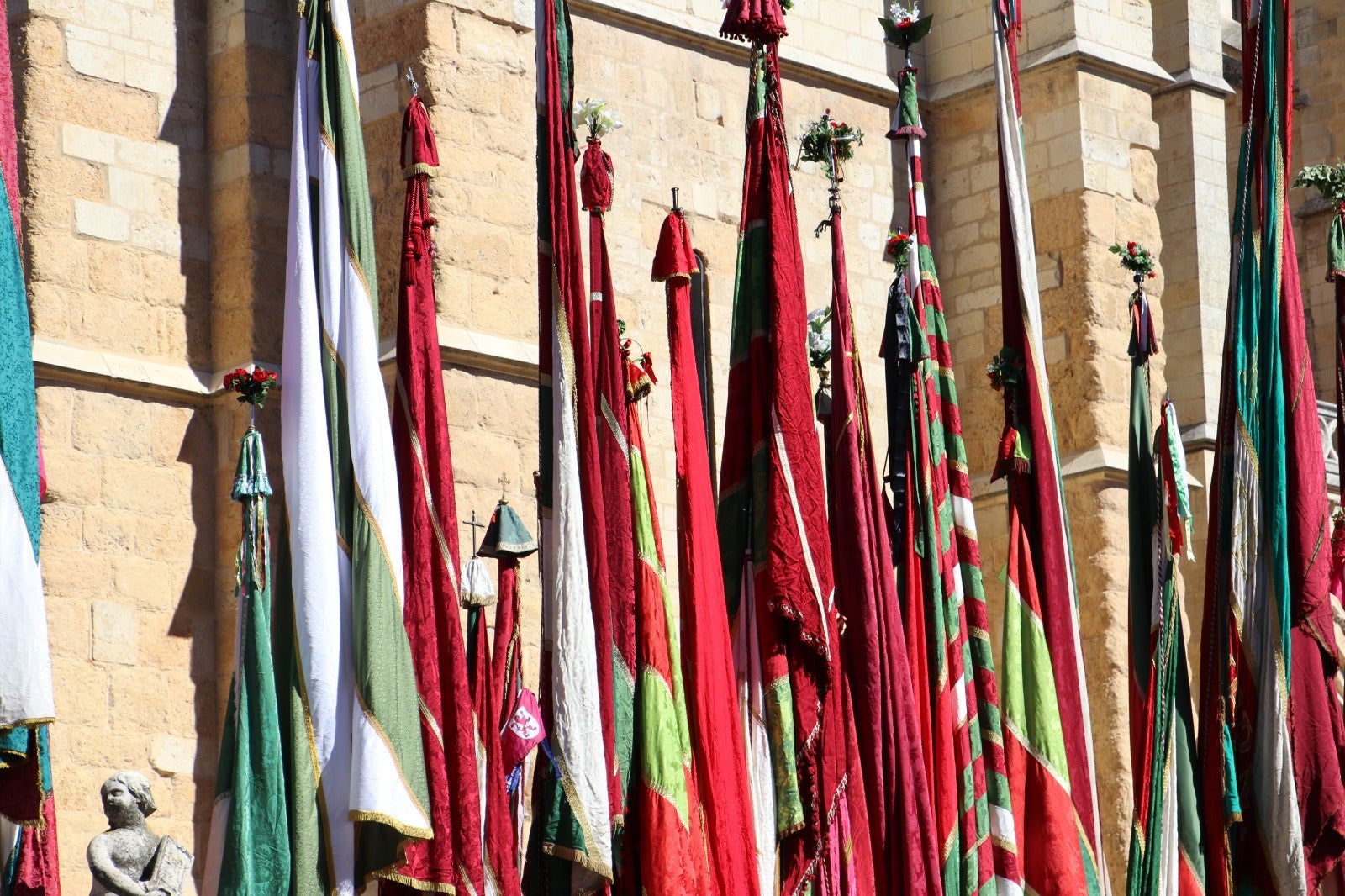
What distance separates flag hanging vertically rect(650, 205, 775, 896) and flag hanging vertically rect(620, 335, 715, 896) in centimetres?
4

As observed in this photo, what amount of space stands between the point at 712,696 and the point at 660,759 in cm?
31

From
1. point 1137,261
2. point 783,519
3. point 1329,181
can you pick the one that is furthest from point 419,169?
point 1329,181

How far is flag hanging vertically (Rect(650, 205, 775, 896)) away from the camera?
7.75m

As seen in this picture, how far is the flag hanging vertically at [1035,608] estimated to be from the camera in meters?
9.02

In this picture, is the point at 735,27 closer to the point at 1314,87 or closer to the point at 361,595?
the point at 361,595

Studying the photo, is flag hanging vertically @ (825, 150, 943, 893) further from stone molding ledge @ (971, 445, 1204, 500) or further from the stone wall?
stone molding ledge @ (971, 445, 1204, 500)

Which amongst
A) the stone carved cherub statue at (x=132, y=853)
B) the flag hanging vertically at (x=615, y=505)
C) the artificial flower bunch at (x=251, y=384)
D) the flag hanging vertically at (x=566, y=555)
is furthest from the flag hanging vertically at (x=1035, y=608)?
the stone carved cherub statue at (x=132, y=853)

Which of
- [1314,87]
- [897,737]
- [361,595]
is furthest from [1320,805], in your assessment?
[1314,87]

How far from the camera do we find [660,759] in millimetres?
7613

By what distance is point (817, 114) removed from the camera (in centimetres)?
1356

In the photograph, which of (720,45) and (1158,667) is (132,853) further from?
(720,45)

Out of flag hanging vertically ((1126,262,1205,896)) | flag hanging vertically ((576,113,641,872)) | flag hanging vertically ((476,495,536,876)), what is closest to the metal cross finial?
flag hanging vertically ((476,495,536,876))

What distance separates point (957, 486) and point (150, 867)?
338 centimetres

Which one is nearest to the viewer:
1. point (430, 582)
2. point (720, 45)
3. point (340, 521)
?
point (340, 521)
